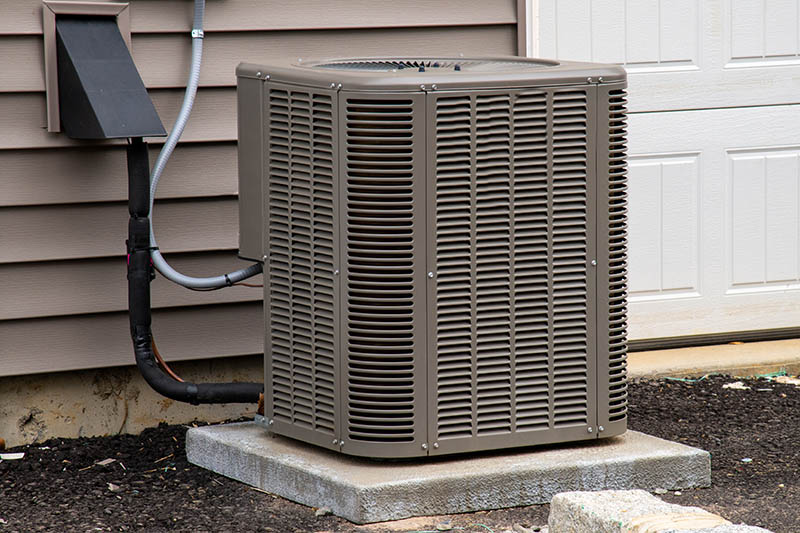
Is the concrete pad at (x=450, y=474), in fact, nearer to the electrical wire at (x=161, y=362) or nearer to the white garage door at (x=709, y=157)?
the electrical wire at (x=161, y=362)

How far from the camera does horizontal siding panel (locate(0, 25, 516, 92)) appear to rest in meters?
4.12

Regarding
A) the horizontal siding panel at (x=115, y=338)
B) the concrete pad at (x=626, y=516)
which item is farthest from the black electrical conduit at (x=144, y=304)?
the concrete pad at (x=626, y=516)

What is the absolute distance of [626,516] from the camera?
2982 millimetres

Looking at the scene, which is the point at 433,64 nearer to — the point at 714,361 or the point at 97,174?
the point at 97,174

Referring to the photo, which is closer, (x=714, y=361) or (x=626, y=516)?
(x=626, y=516)

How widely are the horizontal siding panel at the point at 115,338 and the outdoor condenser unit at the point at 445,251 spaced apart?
0.74 m

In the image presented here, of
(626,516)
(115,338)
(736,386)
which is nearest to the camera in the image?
(626,516)

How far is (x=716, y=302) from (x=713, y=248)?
24 cm

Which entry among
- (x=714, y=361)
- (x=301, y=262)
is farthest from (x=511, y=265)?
(x=714, y=361)

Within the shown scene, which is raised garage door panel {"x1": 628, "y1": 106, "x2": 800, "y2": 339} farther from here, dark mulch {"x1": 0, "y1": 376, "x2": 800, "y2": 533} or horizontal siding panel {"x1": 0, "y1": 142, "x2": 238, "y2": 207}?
horizontal siding panel {"x1": 0, "y1": 142, "x2": 238, "y2": 207}

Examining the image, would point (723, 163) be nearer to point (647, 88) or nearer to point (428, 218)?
point (647, 88)

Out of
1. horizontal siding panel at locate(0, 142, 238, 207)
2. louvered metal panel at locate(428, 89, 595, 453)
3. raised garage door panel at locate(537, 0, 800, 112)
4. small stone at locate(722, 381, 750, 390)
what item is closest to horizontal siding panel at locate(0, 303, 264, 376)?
horizontal siding panel at locate(0, 142, 238, 207)

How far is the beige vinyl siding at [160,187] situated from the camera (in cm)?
417

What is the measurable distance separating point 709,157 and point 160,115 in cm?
238
